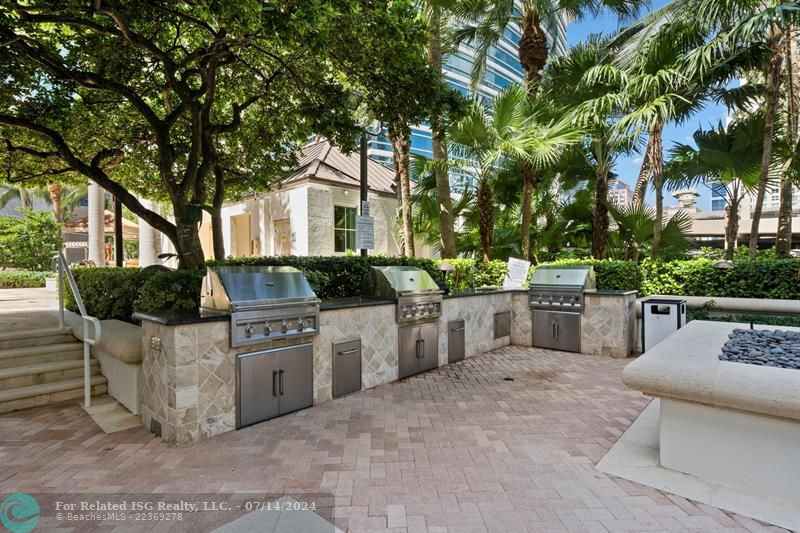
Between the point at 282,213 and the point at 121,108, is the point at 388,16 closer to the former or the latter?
the point at 121,108

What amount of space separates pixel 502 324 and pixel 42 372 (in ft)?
20.5

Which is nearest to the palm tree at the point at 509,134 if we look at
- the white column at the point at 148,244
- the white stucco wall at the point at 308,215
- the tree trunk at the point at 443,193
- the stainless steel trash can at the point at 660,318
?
the tree trunk at the point at 443,193

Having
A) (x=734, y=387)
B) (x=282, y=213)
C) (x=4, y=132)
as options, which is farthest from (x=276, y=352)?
(x=282, y=213)

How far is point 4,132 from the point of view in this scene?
6.63 m

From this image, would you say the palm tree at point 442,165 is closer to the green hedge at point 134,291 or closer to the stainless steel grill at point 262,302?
the stainless steel grill at point 262,302

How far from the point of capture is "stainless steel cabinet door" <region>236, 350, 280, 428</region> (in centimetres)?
355

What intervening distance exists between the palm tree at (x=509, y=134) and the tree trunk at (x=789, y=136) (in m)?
3.89

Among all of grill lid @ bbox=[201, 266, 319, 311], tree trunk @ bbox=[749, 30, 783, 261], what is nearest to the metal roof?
grill lid @ bbox=[201, 266, 319, 311]

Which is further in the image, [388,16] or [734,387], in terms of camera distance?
[388,16]

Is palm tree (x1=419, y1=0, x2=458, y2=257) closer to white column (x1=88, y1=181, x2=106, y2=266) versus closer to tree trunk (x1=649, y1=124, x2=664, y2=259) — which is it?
tree trunk (x1=649, y1=124, x2=664, y2=259)

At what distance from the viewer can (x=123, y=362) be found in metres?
3.93

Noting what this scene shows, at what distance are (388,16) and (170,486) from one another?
16.3 feet

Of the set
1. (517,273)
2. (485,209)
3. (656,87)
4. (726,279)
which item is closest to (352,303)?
(517,273)

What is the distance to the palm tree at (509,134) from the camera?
279 inches
